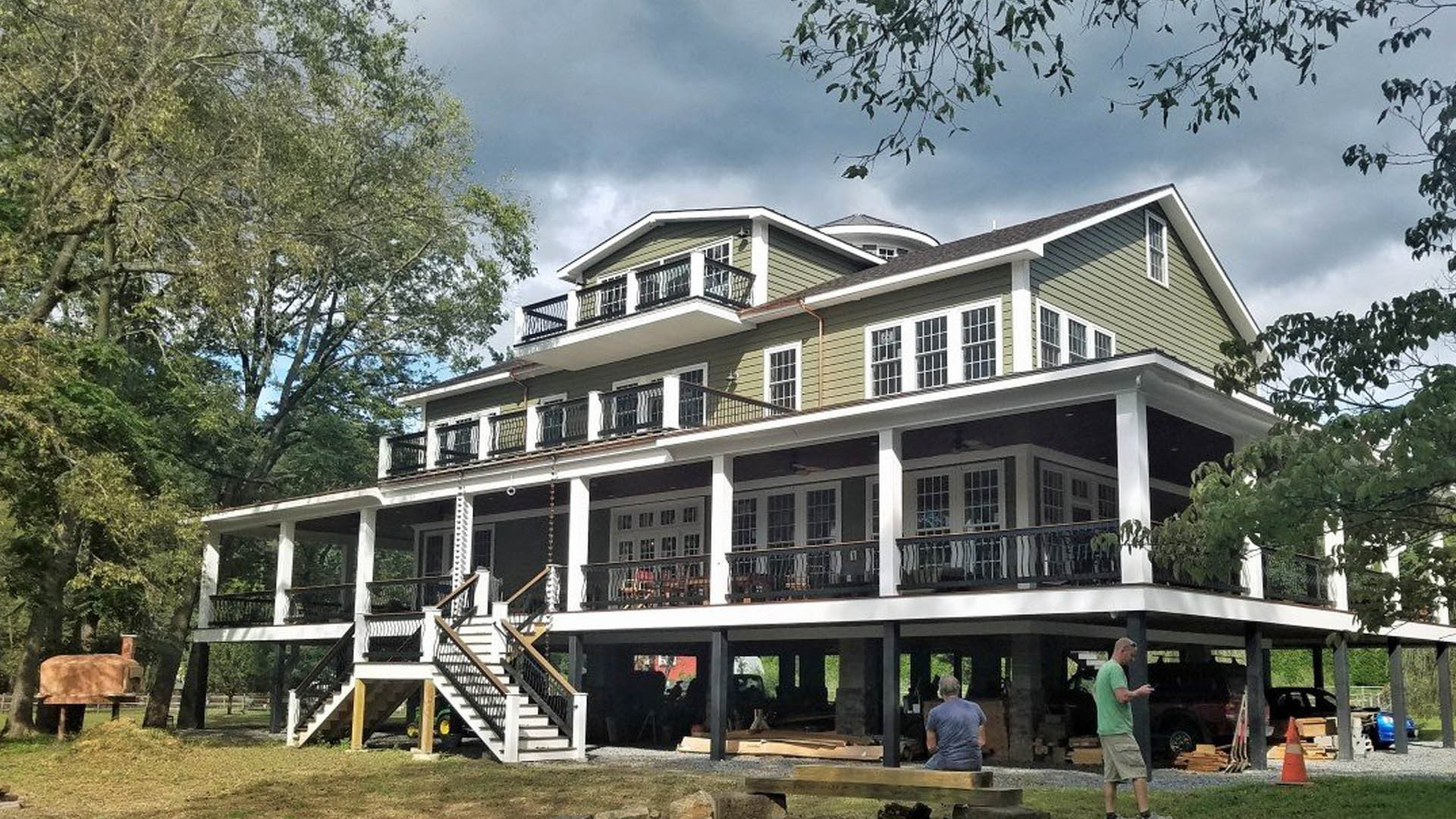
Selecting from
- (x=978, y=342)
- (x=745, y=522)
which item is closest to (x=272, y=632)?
(x=745, y=522)

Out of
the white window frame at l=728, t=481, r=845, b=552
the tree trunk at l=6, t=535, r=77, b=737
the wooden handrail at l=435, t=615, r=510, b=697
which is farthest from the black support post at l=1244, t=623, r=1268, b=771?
the tree trunk at l=6, t=535, r=77, b=737

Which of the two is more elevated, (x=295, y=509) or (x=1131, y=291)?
(x=1131, y=291)

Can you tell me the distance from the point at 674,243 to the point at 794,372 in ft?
16.7

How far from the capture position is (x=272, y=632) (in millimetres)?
Answer: 31766

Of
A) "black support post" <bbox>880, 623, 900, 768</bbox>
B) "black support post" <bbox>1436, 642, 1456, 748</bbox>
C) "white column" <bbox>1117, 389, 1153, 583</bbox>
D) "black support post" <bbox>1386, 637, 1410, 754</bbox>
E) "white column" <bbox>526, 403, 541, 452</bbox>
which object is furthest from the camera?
"white column" <bbox>526, 403, 541, 452</bbox>

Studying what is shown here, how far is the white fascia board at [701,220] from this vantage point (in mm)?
28859

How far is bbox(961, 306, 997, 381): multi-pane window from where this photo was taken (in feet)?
79.2

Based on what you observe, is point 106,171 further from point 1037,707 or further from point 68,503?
point 1037,707

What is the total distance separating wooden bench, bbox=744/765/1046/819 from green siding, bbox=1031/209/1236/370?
1341 centimetres

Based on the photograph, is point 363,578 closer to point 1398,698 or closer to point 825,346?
point 825,346

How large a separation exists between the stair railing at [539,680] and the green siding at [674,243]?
31.5 feet

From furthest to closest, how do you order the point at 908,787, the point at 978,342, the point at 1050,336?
the point at 1050,336 → the point at 978,342 → the point at 908,787

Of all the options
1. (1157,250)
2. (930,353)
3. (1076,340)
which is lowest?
(930,353)

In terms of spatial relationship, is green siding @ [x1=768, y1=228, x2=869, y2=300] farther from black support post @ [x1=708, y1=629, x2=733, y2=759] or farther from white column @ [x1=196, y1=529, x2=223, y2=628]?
white column @ [x1=196, y1=529, x2=223, y2=628]
